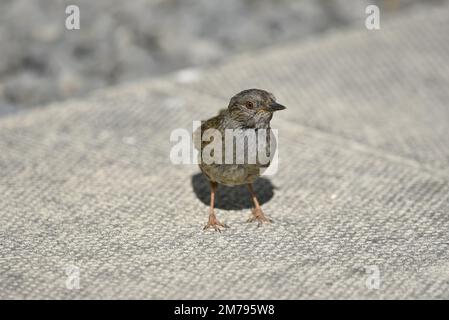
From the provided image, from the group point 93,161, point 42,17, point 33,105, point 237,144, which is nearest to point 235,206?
point 237,144

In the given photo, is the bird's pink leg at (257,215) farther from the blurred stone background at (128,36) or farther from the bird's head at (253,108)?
the blurred stone background at (128,36)

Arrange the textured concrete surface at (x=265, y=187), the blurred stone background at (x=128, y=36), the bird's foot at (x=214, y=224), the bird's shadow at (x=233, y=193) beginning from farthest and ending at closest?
the blurred stone background at (x=128, y=36) < the bird's shadow at (x=233, y=193) < the bird's foot at (x=214, y=224) < the textured concrete surface at (x=265, y=187)

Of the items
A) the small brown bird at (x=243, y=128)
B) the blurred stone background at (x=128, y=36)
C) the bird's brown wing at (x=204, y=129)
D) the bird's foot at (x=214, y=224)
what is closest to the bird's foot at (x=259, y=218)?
the small brown bird at (x=243, y=128)

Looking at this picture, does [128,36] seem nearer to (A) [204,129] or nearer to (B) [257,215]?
(A) [204,129]

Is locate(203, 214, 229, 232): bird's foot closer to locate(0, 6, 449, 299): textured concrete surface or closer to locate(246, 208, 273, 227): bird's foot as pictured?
locate(0, 6, 449, 299): textured concrete surface

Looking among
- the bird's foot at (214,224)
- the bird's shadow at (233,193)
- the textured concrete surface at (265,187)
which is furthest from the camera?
the bird's shadow at (233,193)

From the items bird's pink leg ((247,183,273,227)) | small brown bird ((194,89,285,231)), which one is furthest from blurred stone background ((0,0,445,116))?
bird's pink leg ((247,183,273,227))

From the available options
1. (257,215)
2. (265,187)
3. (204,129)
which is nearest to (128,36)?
(204,129)
